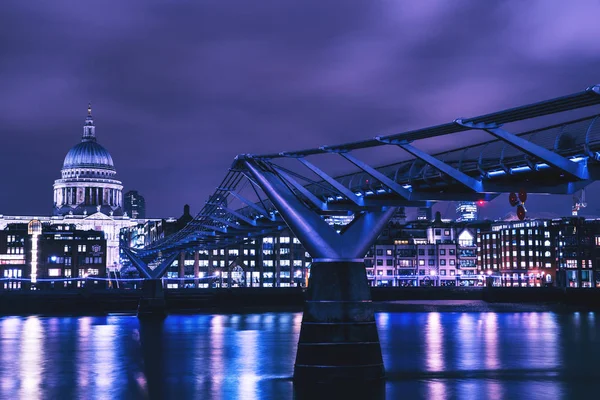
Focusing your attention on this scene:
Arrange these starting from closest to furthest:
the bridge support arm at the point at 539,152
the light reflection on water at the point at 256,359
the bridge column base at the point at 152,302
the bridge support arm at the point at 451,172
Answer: the bridge support arm at the point at 539,152, the bridge support arm at the point at 451,172, the light reflection on water at the point at 256,359, the bridge column base at the point at 152,302

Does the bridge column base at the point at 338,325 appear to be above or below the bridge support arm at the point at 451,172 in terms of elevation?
below

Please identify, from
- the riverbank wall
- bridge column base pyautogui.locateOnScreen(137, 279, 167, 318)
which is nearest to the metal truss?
bridge column base pyautogui.locateOnScreen(137, 279, 167, 318)

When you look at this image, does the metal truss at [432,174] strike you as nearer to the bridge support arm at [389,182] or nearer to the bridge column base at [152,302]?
the bridge support arm at [389,182]

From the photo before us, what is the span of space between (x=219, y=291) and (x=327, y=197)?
11300 cm

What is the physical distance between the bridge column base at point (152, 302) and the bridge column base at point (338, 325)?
82.9 m

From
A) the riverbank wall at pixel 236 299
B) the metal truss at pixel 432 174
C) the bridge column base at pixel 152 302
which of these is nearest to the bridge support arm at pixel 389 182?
the metal truss at pixel 432 174

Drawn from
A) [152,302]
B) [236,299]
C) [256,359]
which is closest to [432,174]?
[256,359]

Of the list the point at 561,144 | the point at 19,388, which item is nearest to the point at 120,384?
the point at 19,388

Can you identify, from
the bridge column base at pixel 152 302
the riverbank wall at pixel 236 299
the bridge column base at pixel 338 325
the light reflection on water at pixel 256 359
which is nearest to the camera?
the bridge column base at pixel 338 325

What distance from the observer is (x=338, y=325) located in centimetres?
4500

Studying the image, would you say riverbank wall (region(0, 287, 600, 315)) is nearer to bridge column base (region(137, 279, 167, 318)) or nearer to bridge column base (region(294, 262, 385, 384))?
bridge column base (region(137, 279, 167, 318))

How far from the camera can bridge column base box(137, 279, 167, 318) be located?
127 m

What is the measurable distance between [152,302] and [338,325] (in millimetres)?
86335

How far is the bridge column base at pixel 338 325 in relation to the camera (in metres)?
45.0
